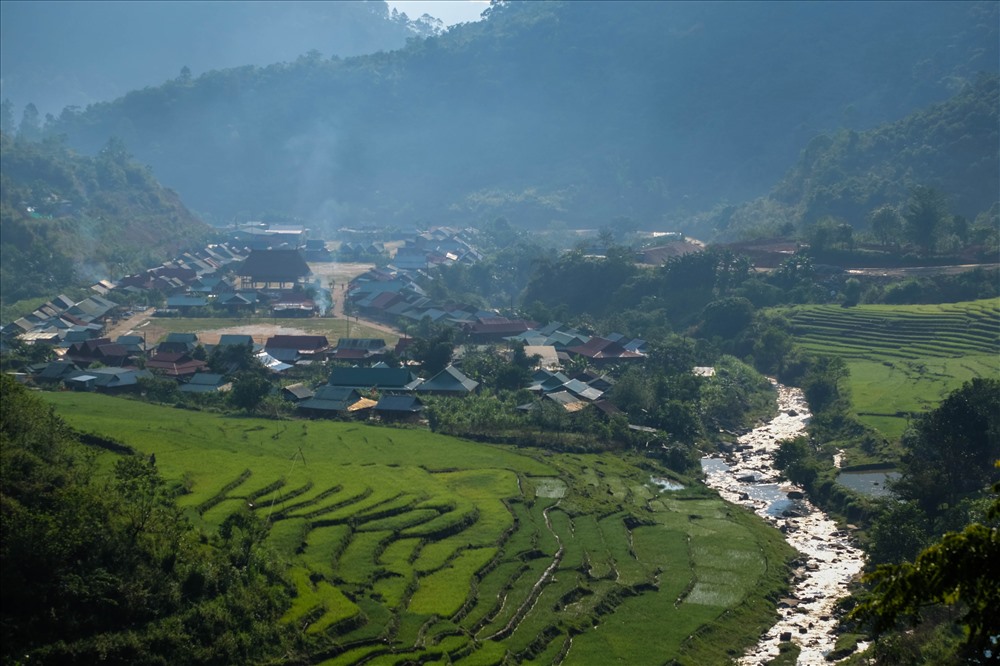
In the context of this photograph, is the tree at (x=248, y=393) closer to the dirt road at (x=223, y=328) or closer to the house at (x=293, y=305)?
the dirt road at (x=223, y=328)

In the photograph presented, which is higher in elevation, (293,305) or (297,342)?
(293,305)

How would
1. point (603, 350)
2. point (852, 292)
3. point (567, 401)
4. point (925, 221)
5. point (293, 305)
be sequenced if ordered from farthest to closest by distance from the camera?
1. point (293, 305)
2. point (925, 221)
3. point (852, 292)
4. point (603, 350)
5. point (567, 401)

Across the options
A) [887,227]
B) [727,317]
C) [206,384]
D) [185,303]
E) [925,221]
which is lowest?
[206,384]

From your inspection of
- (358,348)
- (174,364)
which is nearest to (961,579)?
(174,364)

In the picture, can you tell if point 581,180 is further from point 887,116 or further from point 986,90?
point 986,90

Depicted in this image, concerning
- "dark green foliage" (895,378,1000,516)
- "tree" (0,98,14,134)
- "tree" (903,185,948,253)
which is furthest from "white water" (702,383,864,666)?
"tree" (0,98,14,134)

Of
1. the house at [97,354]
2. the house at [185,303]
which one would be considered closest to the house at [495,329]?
the house at [97,354]

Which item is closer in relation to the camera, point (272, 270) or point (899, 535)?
point (899, 535)

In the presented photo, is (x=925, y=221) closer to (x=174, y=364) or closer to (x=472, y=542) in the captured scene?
(x=174, y=364)

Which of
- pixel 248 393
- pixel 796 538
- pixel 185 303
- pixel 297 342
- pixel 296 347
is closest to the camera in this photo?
pixel 796 538
